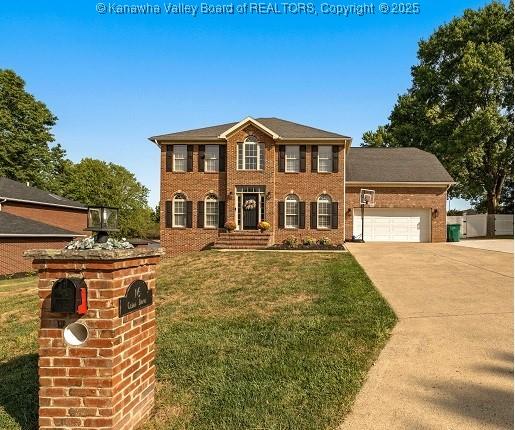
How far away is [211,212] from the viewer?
2075 cm

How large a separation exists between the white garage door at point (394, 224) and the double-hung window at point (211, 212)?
830 cm

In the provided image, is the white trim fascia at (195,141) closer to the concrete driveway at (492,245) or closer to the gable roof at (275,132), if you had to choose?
the gable roof at (275,132)

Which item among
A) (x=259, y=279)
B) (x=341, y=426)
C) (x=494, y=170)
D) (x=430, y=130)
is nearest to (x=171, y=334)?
(x=341, y=426)

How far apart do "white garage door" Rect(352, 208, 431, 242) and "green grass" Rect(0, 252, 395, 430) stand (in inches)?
511

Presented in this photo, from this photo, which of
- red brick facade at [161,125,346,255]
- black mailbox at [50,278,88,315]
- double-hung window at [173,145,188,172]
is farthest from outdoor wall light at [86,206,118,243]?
double-hung window at [173,145,188,172]

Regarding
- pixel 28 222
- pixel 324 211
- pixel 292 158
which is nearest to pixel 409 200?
pixel 324 211

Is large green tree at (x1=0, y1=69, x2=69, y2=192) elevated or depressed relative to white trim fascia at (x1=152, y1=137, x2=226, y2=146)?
elevated

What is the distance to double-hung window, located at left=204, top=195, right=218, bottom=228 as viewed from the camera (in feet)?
67.7

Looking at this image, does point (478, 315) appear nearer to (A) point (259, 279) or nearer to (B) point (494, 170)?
(A) point (259, 279)

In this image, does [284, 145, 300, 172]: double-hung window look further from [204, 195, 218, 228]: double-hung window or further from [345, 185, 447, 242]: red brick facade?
[204, 195, 218, 228]: double-hung window

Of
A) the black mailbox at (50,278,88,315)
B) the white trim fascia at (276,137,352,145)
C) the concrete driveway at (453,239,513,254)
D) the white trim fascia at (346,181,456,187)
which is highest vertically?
the white trim fascia at (276,137,352,145)

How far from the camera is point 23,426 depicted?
3.48m

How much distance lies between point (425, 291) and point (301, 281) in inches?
113

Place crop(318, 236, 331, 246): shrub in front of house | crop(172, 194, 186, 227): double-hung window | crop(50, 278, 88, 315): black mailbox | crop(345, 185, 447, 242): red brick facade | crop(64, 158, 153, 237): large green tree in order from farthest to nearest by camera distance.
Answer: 1. crop(64, 158, 153, 237): large green tree
2. crop(345, 185, 447, 242): red brick facade
3. crop(172, 194, 186, 227): double-hung window
4. crop(318, 236, 331, 246): shrub in front of house
5. crop(50, 278, 88, 315): black mailbox
